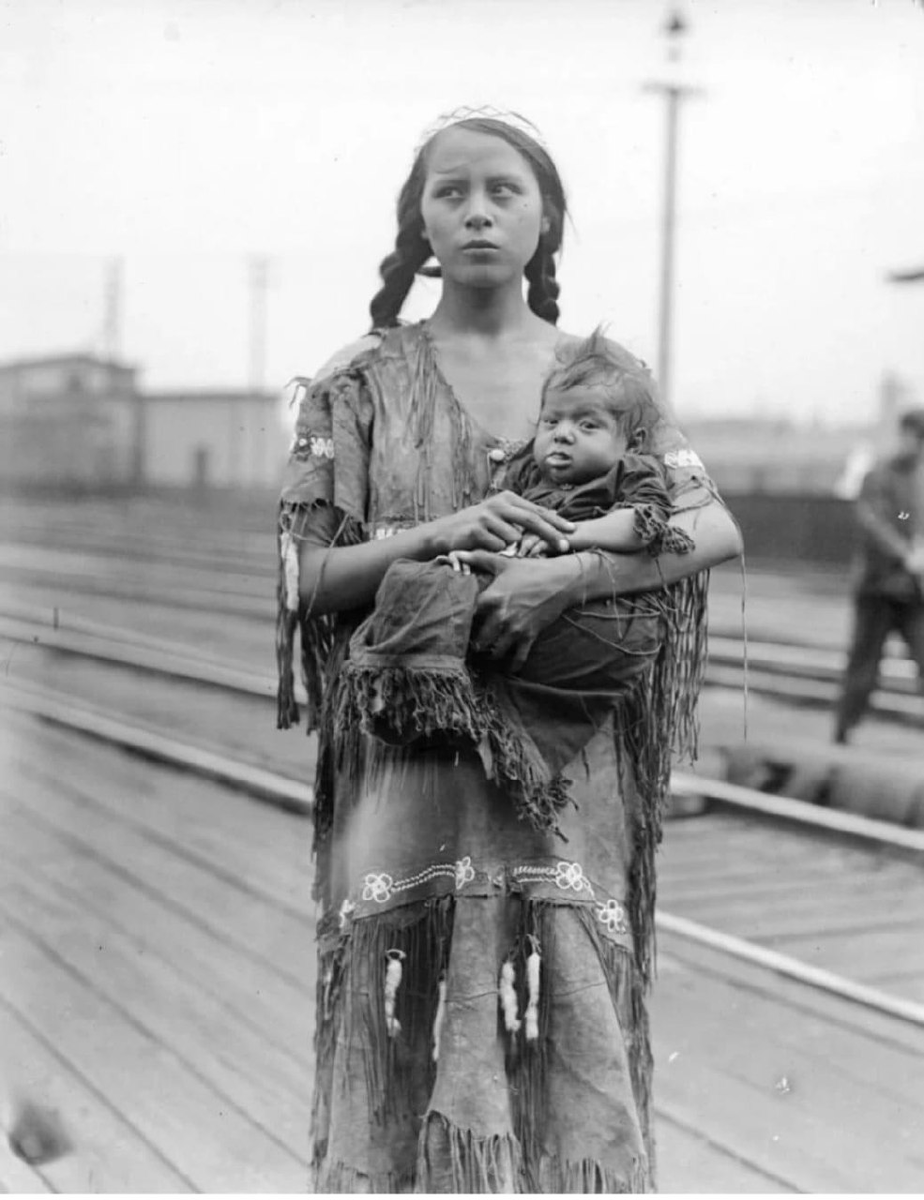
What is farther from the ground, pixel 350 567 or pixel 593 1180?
pixel 350 567

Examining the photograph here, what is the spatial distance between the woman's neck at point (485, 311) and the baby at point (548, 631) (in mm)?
132

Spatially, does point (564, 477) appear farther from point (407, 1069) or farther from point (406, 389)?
point (407, 1069)

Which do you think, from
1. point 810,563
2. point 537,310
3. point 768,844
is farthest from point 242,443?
point 810,563

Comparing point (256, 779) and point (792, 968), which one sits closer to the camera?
point (792, 968)

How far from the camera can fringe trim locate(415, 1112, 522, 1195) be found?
2.05m

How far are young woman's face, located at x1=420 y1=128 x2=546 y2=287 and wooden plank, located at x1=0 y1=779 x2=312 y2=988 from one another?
7.77 ft

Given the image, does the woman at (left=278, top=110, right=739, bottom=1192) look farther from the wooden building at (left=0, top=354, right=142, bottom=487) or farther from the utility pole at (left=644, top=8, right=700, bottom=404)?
the wooden building at (left=0, top=354, right=142, bottom=487)

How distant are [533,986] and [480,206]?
1.12m

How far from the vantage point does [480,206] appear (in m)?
2.10

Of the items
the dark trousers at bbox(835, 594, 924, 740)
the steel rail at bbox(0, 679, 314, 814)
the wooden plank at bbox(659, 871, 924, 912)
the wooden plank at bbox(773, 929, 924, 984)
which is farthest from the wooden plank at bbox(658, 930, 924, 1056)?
the dark trousers at bbox(835, 594, 924, 740)

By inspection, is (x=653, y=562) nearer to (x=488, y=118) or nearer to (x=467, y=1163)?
(x=488, y=118)

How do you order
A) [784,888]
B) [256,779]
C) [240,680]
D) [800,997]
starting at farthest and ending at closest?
[240,680], [256,779], [784,888], [800,997]

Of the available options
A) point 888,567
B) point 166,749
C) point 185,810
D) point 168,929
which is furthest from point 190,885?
point 888,567

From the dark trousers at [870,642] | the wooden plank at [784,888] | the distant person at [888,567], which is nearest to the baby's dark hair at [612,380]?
the wooden plank at [784,888]
